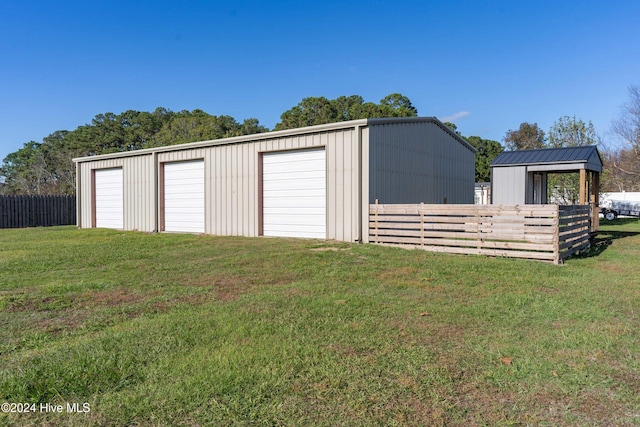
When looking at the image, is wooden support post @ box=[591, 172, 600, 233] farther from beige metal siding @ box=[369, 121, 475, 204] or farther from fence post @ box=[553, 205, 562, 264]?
fence post @ box=[553, 205, 562, 264]

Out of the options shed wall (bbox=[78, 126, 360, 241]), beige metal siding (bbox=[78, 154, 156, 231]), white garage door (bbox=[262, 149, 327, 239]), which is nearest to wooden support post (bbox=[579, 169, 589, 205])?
shed wall (bbox=[78, 126, 360, 241])

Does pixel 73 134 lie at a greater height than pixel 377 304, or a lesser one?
greater

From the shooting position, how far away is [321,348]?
147 inches

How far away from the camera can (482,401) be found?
9.37ft

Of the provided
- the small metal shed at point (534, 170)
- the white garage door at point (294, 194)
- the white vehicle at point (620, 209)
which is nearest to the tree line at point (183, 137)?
the white vehicle at point (620, 209)

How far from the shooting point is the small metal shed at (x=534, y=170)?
51.8ft

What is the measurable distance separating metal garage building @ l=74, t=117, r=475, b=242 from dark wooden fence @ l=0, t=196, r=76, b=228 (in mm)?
6650

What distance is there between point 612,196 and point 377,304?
35241 mm

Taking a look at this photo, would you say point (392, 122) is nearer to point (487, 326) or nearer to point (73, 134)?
point (487, 326)

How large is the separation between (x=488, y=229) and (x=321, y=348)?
262 inches

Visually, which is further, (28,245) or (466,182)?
(466,182)

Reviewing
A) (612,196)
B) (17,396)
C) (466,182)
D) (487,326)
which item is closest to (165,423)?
(17,396)

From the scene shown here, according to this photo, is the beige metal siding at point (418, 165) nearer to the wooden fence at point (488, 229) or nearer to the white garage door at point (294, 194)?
the wooden fence at point (488, 229)

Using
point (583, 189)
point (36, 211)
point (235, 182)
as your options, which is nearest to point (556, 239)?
point (583, 189)
